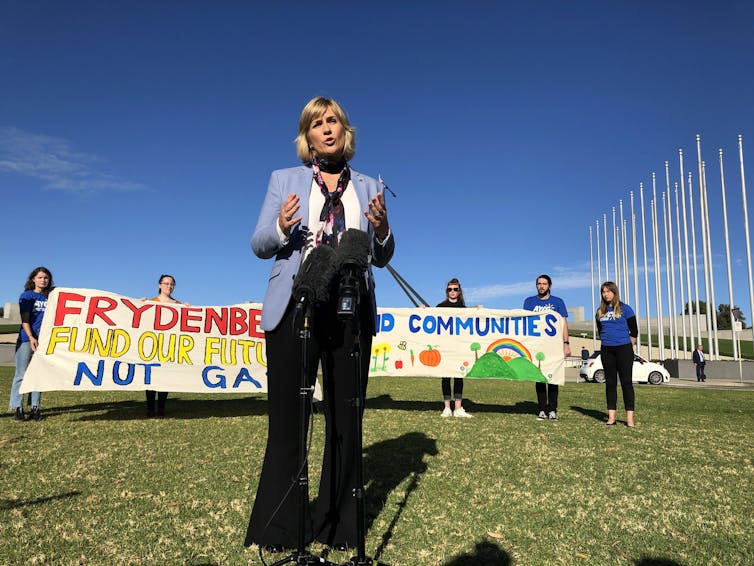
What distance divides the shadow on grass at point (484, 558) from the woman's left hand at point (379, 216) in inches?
69.3

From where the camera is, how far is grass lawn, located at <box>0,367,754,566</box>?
290cm

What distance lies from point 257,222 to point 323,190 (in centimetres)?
40

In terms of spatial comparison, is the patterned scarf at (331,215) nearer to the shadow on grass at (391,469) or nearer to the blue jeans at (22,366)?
the shadow on grass at (391,469)

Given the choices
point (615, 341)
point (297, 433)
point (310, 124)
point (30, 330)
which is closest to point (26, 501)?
point (297, 433)

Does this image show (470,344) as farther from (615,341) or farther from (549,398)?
(615,341)

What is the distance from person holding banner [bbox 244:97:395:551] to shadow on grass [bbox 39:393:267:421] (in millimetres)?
6609

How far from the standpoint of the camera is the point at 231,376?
9.38 meters

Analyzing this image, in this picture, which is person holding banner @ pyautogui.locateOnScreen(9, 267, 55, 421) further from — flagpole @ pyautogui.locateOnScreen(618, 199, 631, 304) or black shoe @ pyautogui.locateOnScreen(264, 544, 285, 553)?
flagpole @ pyautogui.locateOnScreen(618, 199, 631, 304)

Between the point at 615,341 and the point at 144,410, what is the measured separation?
336 inches

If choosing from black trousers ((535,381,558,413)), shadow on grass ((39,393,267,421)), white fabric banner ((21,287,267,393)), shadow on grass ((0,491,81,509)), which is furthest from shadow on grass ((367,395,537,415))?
shadow on grass ((0,491,81,509))

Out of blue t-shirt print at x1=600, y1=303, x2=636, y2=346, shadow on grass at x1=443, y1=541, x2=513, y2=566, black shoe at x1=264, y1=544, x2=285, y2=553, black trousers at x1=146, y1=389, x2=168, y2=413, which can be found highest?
blue t-shirt print at x1=600, y1=303, x2=636, y2=346

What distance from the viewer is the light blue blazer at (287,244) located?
8.68ft

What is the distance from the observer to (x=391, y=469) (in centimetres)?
485

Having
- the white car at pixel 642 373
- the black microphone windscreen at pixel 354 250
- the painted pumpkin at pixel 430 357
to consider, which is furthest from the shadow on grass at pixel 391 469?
the white car at pixel 642 373
